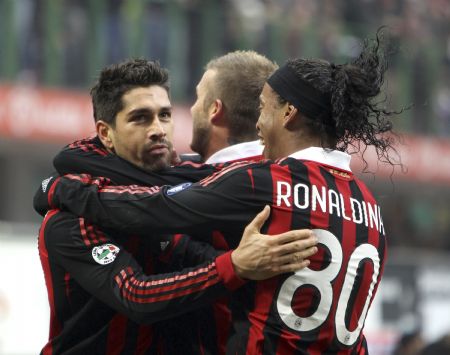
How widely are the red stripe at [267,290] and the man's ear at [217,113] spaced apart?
38.7 inches

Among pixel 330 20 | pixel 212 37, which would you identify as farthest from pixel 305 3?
pixel 212 37

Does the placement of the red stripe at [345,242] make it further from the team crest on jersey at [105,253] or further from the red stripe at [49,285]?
the red stripe at [49,285]

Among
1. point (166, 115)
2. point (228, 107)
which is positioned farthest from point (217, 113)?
point (166, 115)

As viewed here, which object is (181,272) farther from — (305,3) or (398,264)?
(305,3)

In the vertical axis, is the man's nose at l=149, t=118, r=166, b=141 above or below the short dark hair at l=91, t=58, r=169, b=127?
below

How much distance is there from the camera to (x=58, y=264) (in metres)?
4.34

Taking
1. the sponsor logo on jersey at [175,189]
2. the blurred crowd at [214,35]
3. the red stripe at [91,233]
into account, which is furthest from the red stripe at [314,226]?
the blurred crowd at [214,35]

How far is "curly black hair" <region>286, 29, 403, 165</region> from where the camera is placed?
4105mm

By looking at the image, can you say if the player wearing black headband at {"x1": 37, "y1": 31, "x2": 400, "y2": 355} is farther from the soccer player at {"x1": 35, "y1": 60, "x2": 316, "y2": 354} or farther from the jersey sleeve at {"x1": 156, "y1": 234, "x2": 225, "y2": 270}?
the jersey sleeve at {"x1": 156, "y1": 234, "x2": 225, "y2": 270}

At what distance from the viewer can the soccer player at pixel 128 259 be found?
13.2 feet

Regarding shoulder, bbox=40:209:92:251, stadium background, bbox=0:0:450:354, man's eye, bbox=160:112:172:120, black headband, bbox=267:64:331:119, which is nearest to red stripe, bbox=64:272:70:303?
shoulder, bbox=40:209:92:251

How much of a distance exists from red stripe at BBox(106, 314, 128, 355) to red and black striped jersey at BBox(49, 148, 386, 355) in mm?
436

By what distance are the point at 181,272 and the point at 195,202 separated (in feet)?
0.87

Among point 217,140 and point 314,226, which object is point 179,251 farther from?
→ point 217,140
